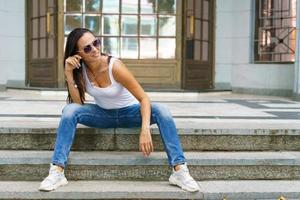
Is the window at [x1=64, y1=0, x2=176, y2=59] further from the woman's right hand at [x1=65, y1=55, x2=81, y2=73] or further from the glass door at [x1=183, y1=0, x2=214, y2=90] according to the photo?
the woman's right hand at [x1=65, y1=55, x2=81, y2=73]

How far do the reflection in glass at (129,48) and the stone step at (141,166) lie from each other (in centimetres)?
448

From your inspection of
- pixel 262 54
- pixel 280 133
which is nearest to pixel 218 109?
pixel 280 133

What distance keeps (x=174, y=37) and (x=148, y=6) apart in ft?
2.11

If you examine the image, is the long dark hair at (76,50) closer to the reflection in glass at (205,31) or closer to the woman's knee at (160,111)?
the woman's knee at (160,111)

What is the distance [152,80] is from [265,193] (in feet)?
15.9

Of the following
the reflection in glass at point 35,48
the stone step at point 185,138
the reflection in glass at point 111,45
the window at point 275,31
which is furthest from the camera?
the reflection in glass at point 35,48

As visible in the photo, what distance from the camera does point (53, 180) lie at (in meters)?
2.82

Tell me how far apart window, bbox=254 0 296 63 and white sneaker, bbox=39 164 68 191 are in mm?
5292

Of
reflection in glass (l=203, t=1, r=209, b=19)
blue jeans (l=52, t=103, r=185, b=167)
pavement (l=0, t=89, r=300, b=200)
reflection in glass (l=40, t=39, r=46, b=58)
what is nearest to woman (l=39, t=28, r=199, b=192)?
blue jeans (l=52, t=103, r=185, b=167)

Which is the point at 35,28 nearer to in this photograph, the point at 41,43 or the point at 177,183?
the point at 41,43

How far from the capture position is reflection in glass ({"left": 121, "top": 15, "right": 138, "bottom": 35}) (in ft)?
24.6

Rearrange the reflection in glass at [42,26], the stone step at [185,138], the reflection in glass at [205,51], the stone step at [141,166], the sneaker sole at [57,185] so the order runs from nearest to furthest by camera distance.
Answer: the sneaker sole at [57,185], the stone step at [141,166], the stone step at [185,138], the reflection in glass at [42,26], the reflection in glass at [205,51]

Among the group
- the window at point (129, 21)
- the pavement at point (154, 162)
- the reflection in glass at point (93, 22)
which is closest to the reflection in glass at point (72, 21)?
the window at point (129, 21)

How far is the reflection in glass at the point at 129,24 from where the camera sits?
7.50 metres
